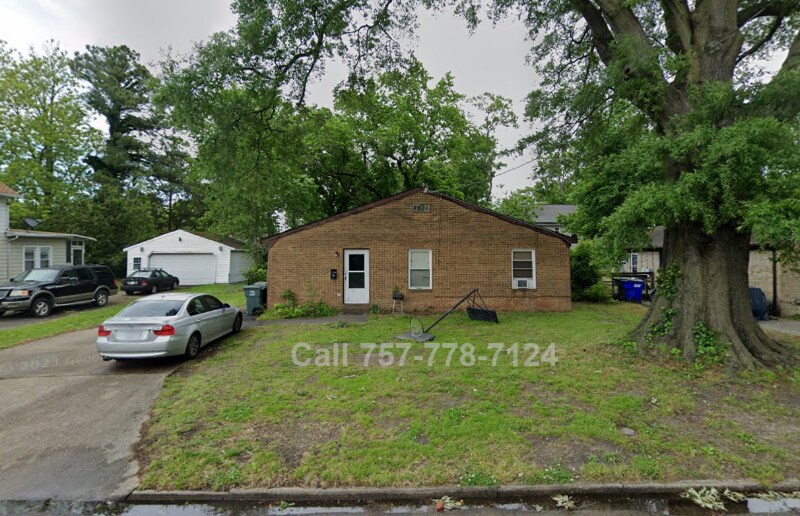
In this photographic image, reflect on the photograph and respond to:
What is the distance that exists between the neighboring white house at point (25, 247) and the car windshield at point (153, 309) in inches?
609

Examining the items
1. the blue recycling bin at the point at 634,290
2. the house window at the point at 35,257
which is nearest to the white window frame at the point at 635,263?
the blue recycling bin at the point at 634,290

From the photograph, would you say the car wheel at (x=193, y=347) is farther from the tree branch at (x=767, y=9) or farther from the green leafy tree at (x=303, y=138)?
the tree branch at (x=767, y=9)

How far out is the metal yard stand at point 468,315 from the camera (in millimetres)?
8531

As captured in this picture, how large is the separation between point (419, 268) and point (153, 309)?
791cm

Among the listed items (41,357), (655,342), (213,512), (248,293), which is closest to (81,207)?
(248,293)

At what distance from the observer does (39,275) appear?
13.8 m

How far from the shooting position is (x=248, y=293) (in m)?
12.7

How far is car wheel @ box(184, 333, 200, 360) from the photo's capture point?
731cm

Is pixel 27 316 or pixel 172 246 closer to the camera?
pixel 27 316

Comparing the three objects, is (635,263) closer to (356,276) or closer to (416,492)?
(356,276)

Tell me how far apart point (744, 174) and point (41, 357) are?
42.4ft

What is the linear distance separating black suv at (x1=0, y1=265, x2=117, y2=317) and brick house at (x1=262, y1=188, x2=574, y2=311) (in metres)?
8.19

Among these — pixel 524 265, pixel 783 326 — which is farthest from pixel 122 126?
pixel 783 326

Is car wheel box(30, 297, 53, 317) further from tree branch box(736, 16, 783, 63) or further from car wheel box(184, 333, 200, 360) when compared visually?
tree branch box(736, 16, 783, 63)
